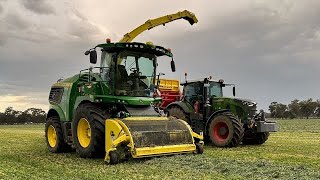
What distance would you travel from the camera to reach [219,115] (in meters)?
13.6

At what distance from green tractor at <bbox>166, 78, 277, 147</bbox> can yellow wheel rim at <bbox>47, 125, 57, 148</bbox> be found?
4513 mm

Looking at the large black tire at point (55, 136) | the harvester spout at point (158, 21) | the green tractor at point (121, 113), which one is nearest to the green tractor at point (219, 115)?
the green tractor at point (121, 113)

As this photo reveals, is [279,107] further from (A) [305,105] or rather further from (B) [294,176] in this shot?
(B) [294,176]

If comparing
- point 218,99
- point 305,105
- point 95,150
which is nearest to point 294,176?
point 95,150

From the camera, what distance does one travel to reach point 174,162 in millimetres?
8891

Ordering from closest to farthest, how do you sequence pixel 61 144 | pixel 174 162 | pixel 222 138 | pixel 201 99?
pixel 174 162, pixel 61 144, pixel 222 138, pixel 201 99

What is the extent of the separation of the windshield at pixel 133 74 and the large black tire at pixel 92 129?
878mm

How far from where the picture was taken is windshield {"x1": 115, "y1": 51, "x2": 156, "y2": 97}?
1072 cm

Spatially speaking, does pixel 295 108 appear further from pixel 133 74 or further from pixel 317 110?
pixel 133 74

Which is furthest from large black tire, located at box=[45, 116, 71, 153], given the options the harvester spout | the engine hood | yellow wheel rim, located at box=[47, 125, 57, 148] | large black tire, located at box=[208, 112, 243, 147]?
the harvester spout

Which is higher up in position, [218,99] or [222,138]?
[218,99]

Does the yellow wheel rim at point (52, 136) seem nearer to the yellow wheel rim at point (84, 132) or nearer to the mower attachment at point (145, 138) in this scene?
the yellow wheel rim at point (84, 132)

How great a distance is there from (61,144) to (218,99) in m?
5.68

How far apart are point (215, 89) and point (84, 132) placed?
20.1 ft
